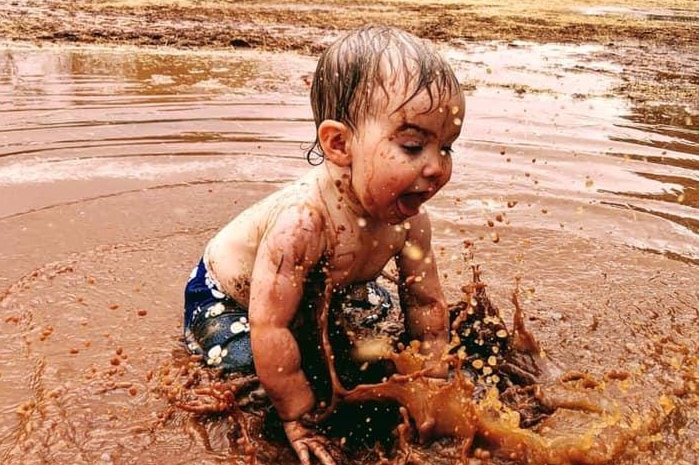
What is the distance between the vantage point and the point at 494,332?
2.95 meters

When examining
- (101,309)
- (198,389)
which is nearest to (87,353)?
(101,309)

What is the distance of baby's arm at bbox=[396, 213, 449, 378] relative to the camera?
8.84 feet

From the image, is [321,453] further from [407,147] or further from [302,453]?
[407,147]

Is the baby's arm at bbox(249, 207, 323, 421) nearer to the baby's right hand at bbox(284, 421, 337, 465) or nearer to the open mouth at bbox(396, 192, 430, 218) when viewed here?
the baby's right hand at bbox(284, 421, 337, 465)

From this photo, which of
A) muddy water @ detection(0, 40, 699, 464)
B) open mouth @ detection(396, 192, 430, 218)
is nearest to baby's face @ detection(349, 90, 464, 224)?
open mouth @ detection(396, 192, 430, 218)

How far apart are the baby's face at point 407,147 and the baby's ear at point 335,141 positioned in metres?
0.03

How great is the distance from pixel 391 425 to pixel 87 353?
1.22 meters

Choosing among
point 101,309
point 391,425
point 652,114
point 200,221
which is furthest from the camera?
point 652,114

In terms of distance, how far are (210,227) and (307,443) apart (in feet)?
6.88

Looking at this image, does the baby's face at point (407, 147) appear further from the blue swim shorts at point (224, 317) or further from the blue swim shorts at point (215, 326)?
the blue swim shorts at point (215, 326)

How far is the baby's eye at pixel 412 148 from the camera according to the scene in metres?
2.17

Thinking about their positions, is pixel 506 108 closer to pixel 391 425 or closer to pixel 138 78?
pixel 138 78

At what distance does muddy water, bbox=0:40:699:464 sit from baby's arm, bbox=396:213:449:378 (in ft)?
Answer: 1.81

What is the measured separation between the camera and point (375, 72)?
2150 millimetres
